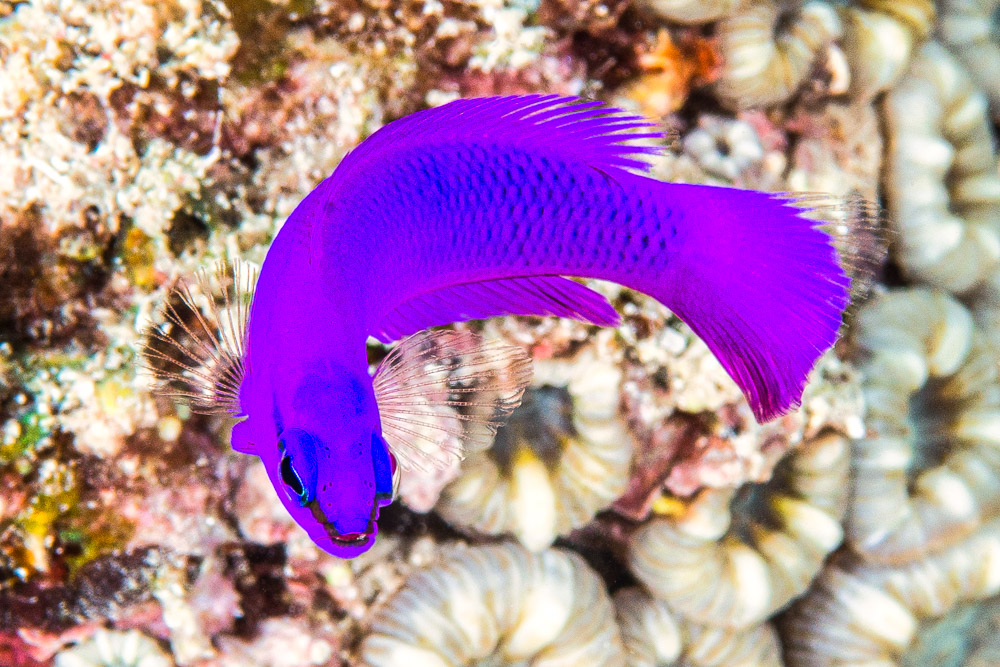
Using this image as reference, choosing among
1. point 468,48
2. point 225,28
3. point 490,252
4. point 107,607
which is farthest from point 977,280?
point 107,607

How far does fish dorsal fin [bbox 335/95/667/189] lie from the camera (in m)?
1.13

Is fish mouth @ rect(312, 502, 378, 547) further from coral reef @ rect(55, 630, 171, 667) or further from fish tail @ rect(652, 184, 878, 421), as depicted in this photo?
coral reef @ rect(55, 630, 171, 667)

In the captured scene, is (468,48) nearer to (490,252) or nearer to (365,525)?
(490,252)

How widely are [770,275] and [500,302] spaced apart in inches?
20.3

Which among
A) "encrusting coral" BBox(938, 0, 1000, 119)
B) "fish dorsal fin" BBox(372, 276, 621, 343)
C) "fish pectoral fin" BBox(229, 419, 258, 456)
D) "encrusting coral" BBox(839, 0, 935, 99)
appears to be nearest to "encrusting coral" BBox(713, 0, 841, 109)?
"encrusting coral" BBox(839, 0, 935, 99)

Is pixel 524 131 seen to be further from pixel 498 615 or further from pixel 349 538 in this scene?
pixel 498 615

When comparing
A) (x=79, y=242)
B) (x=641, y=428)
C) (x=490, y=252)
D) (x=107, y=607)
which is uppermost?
(x=490, y=252)

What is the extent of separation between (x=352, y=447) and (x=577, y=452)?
1.54m

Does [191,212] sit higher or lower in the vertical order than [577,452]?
higher

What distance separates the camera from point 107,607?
1986 millimetres

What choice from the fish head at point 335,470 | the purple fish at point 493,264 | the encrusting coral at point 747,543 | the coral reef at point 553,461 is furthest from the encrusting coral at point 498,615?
the fish head at point 335,470

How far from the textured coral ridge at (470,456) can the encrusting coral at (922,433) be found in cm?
2

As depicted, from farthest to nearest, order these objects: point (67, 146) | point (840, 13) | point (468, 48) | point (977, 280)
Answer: point (977, 280), point (840, 13), point (468, 48), point (67, 146)

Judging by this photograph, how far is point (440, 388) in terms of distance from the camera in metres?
1.13
